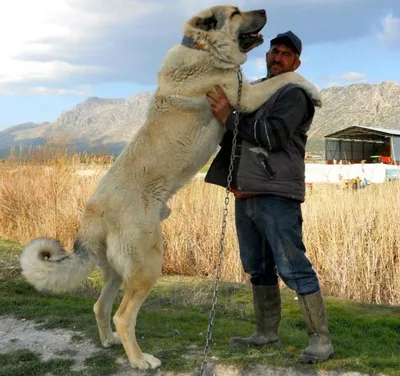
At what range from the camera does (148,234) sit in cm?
341

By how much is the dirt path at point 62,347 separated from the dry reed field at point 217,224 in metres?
3.48

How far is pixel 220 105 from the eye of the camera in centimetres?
352

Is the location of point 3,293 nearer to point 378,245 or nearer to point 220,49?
point 220,49

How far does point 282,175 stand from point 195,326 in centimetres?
219

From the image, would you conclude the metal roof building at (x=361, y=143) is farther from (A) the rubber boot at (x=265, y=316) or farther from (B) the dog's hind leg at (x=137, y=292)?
(B) the dog's hind leg at (x=137, y=292)

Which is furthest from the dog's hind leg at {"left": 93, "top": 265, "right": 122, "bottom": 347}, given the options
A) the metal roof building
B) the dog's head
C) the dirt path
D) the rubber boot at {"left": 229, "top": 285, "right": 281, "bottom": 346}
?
the metal roof building

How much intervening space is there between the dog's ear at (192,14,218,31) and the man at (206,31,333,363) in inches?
19.7

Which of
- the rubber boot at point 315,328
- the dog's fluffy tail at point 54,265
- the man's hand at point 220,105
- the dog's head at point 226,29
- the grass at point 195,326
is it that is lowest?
the grass at point 195,326

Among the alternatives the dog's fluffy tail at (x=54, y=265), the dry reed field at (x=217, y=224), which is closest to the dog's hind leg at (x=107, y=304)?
the dog's fluffy tail at (x=54, y=265)

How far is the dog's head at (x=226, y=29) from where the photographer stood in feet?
12.2

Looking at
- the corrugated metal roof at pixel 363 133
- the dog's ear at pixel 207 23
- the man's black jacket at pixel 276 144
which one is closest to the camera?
the man's black jacket at pixel 276 144

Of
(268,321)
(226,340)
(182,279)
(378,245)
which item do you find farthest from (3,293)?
(378,245)

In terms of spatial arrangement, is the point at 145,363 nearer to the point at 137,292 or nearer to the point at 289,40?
the point at 137,292

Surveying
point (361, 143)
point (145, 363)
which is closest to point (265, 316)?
point (145, 363)
